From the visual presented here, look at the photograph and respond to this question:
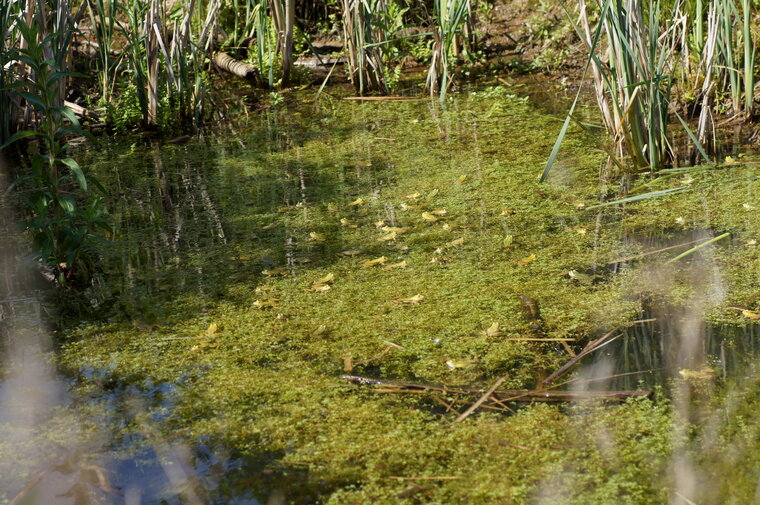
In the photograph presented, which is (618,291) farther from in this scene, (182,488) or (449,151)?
(449,151)

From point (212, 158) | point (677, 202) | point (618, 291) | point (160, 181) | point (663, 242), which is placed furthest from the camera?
point (212, 158)

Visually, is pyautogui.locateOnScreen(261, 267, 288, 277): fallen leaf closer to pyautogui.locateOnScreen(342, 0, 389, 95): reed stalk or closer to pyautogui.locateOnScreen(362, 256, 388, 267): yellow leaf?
pyautogui.locateOnScreen(362, 256, 388, 267): yellow leaf

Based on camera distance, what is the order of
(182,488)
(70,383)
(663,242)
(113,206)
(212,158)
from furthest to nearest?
(212,158), (113,206), (663,242), (70,383), (182,488)

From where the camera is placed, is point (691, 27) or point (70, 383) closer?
point (70, 383)

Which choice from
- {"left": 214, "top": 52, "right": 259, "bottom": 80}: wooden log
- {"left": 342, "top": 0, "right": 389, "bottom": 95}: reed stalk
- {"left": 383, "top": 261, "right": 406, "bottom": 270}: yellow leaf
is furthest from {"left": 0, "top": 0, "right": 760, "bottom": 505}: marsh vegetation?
{"left": 214, "top": 52, "right": 259, "bottom": 80}: wooden log

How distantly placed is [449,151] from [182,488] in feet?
8.52

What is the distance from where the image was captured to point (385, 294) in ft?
7.99

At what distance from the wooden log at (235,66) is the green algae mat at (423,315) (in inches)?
77.3

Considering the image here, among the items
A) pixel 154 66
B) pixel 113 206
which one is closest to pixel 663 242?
pixel 113 206

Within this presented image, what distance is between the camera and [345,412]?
5.95ft

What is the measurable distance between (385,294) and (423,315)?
195 mm

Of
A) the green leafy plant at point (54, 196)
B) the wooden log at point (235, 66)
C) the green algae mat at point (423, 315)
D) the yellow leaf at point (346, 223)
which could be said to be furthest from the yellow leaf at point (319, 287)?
the wooden log at point (235, 66)

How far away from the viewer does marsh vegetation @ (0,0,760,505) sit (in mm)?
1628

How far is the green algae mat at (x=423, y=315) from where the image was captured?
160cm
